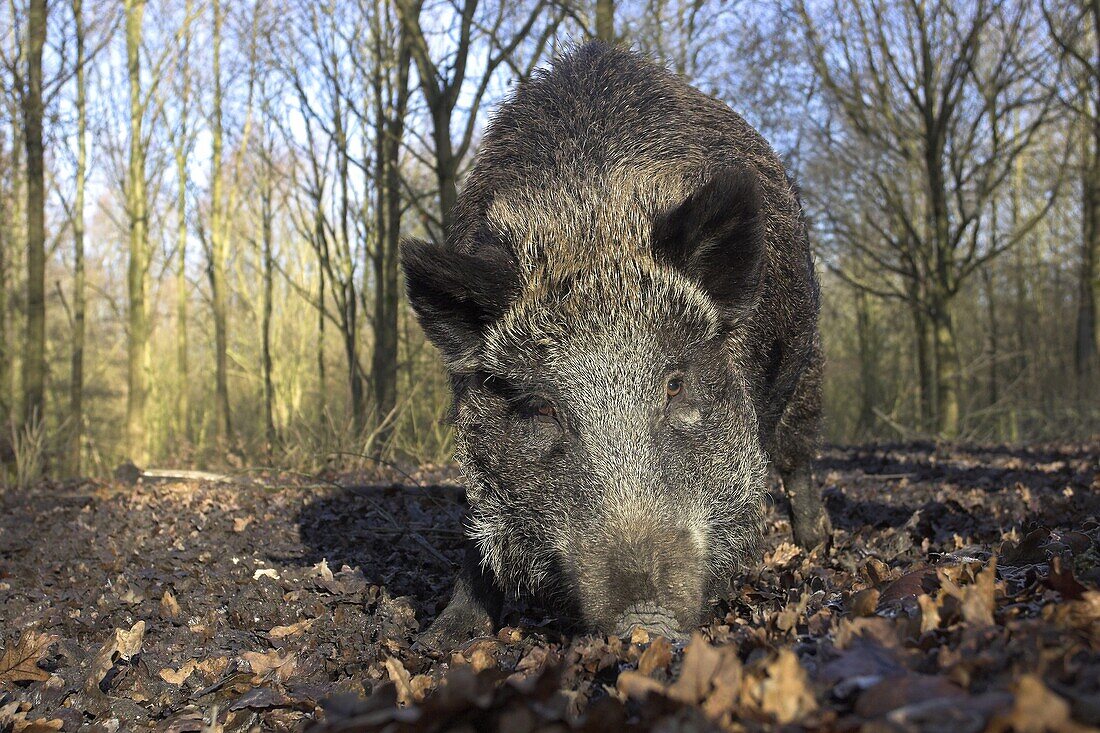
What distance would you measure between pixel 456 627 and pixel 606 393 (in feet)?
4.66

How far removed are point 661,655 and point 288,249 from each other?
31748mm

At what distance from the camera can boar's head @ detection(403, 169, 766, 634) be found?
3.09 m

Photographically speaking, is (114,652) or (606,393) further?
(114,652)

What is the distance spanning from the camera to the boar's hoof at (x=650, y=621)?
2.67 metres

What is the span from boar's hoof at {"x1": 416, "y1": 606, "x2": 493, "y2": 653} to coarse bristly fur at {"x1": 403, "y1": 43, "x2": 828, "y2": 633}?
4cm

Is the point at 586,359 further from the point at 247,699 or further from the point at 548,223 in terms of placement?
the point at 247,699

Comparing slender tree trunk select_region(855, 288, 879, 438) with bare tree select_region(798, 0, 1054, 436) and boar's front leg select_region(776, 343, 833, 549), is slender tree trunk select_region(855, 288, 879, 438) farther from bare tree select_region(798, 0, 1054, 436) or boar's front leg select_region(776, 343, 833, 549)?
boar's front leg select_region(776, 343, 833, 549)

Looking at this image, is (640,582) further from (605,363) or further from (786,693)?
(786,693)

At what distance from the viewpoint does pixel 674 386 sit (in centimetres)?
335

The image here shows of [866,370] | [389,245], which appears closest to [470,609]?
[389,245]

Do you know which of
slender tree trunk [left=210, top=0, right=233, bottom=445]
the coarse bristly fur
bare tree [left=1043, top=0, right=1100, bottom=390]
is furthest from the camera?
slender tree trunk [left=210, top=0, right=233, bottom=445]

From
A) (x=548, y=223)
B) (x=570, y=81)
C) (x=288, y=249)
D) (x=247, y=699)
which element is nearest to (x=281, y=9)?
(x=570, y=81)

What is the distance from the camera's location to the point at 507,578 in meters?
3.53

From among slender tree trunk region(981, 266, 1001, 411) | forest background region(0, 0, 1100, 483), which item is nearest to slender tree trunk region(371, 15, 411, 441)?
forest background region(0, 0, 1100, 483)
